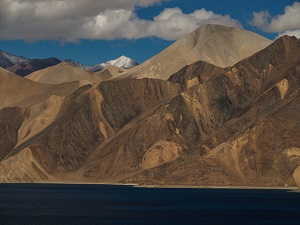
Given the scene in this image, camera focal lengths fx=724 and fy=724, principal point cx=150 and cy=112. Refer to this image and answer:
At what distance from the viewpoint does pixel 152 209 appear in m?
137

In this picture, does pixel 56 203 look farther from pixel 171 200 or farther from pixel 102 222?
pixel 102 222

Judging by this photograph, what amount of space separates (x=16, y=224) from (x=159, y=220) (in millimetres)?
22465

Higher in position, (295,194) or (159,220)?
(159,220)

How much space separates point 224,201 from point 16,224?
62.6m

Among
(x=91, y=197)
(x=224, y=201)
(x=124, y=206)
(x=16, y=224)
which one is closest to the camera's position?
(x=16, y=224)

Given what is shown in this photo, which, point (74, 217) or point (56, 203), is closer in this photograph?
point (74, 217)

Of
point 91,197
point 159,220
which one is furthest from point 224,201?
point 159,220

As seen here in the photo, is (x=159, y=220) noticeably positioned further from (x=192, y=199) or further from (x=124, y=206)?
(x=192, y=199)

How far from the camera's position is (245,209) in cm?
13550

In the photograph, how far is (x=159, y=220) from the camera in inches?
4503

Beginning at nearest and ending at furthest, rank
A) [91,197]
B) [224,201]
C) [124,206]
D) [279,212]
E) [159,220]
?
1. [159,220]
2. [279,212]
3. [124,206]
4. [224,201]
5. [91,197]

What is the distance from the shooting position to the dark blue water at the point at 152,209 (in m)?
114

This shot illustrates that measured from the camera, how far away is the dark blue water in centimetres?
11362

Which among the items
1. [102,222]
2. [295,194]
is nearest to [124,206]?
[102,222]
